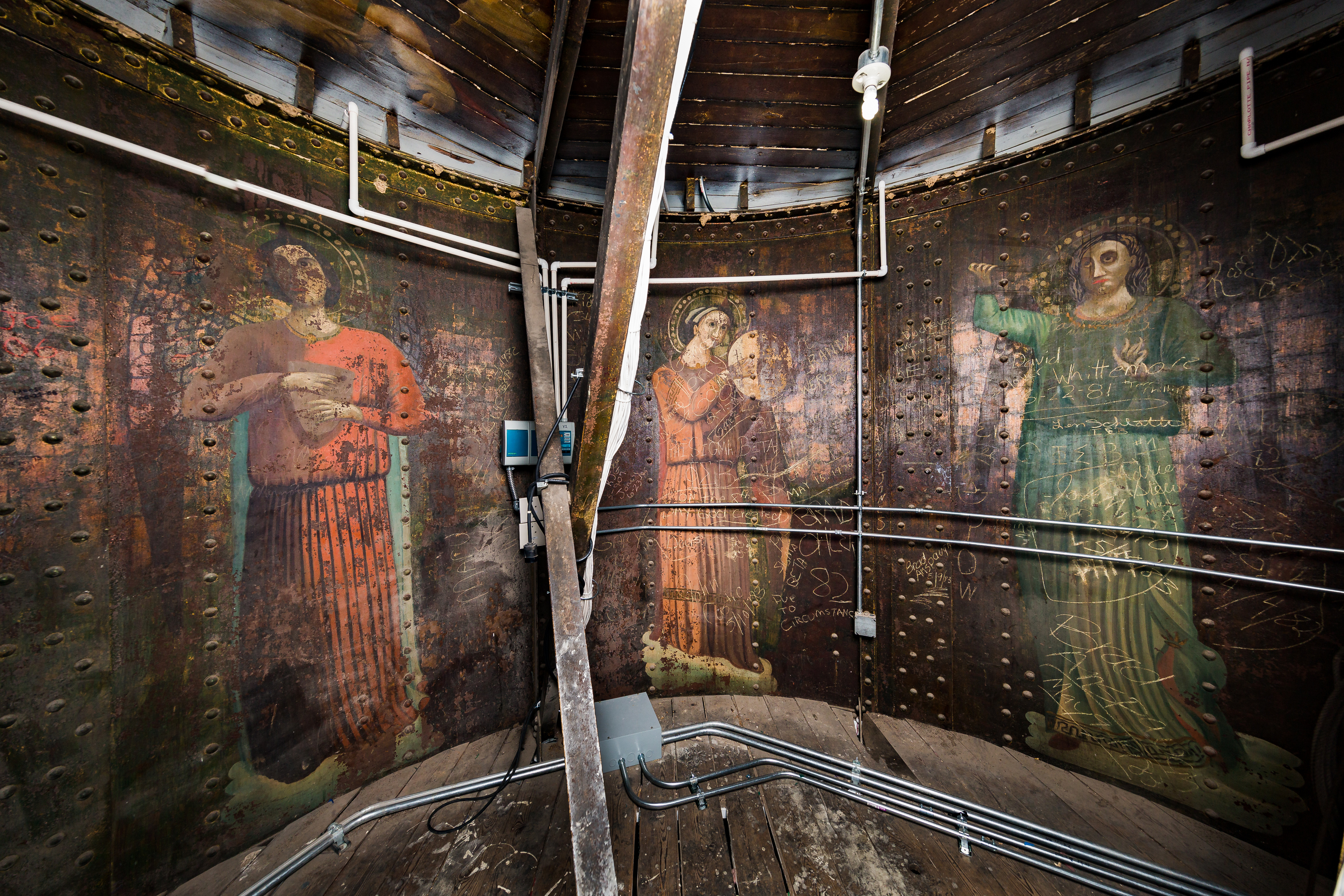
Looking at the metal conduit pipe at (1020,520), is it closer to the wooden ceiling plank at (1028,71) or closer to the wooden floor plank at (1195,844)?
the wooden floor plank at (1195,844)

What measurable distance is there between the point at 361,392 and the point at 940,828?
12.0ft

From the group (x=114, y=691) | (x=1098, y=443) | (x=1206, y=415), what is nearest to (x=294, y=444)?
(x=114, y=691)

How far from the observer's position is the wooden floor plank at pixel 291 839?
1783mm

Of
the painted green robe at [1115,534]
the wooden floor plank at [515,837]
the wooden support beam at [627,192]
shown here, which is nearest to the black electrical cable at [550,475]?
the wooden support beam at [627,192]

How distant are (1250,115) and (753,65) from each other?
224cm

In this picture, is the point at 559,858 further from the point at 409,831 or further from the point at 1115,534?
the point at 1115,534

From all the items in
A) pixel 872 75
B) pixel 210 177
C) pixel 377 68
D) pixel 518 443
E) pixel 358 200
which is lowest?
pixel 518 443

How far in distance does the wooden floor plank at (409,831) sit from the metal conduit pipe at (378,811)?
0.20 ft

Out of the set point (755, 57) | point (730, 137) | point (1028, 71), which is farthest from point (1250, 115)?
point (730, 137)

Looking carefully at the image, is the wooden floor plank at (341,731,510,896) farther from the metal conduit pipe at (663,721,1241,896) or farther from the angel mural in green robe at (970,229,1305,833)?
the angel mural in green robe at (970,229,1305,833)

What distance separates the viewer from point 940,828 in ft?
6.44

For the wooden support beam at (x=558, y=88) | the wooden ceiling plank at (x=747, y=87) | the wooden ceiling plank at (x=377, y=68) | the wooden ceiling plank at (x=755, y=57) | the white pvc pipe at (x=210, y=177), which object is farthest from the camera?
the wooden ceiling plank at (x=747, y=87)

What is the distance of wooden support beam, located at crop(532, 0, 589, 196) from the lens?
194 cm

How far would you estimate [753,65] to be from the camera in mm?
2240
